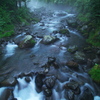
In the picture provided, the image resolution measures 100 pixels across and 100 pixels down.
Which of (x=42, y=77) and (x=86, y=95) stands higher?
(x=86, y=95)

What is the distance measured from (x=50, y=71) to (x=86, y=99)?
357 centimetres

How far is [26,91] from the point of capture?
7312 millimetres

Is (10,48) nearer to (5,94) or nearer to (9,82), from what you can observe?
(9,82)

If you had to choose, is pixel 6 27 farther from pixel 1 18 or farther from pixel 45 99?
pixel 45 99

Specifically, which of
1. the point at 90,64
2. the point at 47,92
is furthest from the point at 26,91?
the point at 90,64

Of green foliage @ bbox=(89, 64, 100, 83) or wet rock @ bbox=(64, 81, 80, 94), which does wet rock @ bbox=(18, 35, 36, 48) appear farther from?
green foliage @ bbox=(89, 64, 100, 83)

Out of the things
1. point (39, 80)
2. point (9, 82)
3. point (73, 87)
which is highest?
point (73, 87)

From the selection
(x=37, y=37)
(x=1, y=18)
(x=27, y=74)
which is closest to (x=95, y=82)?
(x=27, y=74)

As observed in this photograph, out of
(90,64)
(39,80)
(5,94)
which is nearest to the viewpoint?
(5,94)

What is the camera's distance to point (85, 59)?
10.2 metres

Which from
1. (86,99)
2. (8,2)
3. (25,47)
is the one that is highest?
(8,2)

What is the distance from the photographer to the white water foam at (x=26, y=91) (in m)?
6.88

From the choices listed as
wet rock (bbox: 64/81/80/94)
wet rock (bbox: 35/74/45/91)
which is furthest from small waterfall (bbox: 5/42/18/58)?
wet rock (bbox: 64/81/80/94)

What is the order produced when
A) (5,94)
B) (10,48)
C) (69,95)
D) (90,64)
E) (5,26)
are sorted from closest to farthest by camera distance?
(69,95), (5,94), (90,64), (10,48), (5,26)
